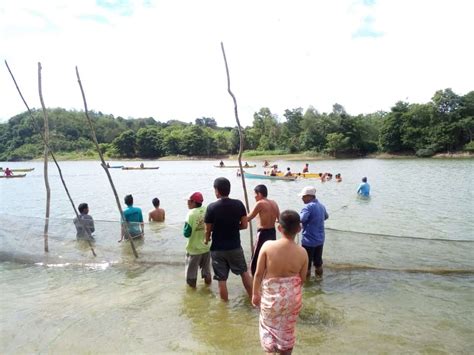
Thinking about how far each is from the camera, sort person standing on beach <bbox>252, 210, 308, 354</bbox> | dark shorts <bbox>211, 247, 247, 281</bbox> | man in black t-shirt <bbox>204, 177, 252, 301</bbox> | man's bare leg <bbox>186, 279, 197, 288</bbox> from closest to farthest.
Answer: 1. person standing on beach <bbox>252, 210, 308, 354</bbox>
2. man in black t-shirt <bbox>204, 177, 252, 301</bbox>
3. dark shorts <bbox>211, 247, 247, 281</bbox>
4. man's bare leg <bbox>186, 279, 197, 288</bbox>

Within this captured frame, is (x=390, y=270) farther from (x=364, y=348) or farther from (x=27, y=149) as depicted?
(x=27, y=149)

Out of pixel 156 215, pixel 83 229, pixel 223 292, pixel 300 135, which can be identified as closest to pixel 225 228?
pixel 223 292

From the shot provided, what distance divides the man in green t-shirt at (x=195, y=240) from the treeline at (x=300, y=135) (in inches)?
1923

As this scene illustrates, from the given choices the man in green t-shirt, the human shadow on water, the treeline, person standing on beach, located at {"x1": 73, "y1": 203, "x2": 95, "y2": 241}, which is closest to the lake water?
the human shadow on water

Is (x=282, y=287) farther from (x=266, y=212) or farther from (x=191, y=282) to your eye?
(x=191, y=282)

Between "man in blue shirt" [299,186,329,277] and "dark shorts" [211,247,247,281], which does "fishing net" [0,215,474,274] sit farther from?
"dark shorts" [211,247,247,281]

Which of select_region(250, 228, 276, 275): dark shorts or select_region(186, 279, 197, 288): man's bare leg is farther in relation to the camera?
select_region(186, 279, 197, 288): man's bare leg

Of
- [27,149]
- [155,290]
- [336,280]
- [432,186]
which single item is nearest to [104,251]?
[155,290]

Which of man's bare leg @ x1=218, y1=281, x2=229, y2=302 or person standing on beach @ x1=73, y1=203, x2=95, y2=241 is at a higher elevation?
person standing on beach @ x1=73, y1=203, x2=95, y2=241

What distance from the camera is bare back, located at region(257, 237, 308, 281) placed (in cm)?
365

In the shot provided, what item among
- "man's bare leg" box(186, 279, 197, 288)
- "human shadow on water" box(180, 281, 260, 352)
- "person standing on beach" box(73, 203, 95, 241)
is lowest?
"human shadow on water" box(180, 281, 260, 352)

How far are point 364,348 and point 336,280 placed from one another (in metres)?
2.55

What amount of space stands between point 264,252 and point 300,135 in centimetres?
8947

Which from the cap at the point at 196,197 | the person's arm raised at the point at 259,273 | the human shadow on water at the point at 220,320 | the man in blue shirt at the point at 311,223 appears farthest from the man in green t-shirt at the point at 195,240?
the person's arm raised at the point at 259,273
